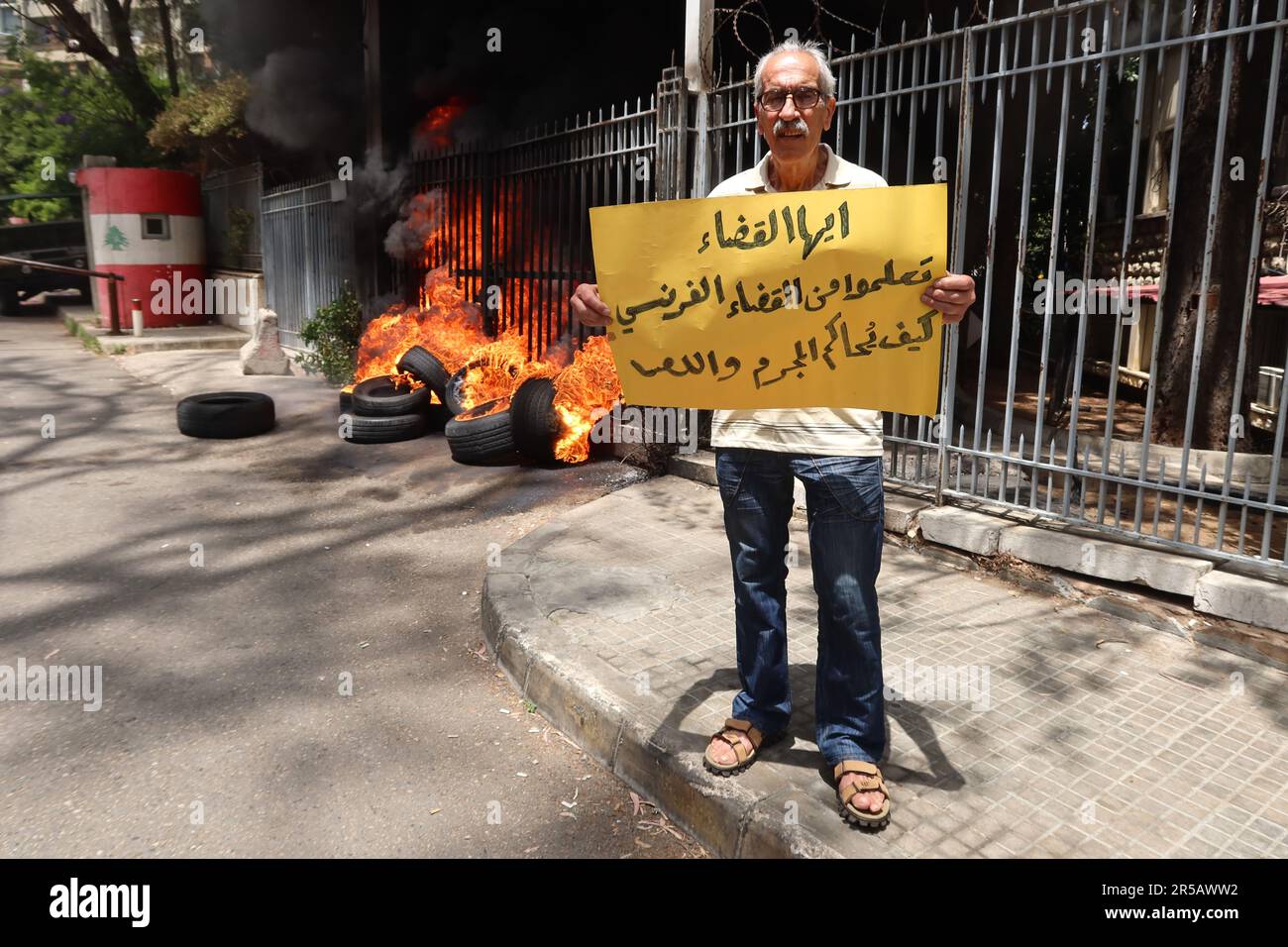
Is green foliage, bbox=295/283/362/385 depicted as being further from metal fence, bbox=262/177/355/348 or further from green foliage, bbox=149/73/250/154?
green foliage, bbox=149/73/250/154

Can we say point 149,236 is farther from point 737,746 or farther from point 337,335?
point 737,746

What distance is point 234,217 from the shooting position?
63.3 ft

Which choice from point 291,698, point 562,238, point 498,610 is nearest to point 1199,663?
point 498,610

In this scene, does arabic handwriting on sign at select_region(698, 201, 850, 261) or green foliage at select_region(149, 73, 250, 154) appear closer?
arabic handwriting on sign at select_region(698, 201, 850, 261)

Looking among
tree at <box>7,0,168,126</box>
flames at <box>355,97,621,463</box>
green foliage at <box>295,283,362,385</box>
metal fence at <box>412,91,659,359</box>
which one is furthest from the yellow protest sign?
tree at <box>7,0,168,126</box>

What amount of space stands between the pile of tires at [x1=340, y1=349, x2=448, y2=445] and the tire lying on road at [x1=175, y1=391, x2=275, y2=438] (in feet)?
3.11

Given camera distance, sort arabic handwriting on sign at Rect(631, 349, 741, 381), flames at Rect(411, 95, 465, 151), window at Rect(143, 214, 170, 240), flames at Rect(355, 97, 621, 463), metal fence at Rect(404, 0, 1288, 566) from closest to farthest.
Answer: arabic handwriting on sign at Rect(631, 349, 741, 381)
metal fence at Rect(404, 0, 1288, 566)
flames at Rect(355, 97, 621, 463)
flames at Rect(411, 95, 465, 151)
window at Rect(143, 214, 170, 240)

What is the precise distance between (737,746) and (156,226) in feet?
70.3

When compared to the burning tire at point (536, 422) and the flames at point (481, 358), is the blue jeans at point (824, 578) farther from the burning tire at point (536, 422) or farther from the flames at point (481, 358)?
the burning tire at point (536, 422)

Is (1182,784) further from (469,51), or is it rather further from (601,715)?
(469,51)

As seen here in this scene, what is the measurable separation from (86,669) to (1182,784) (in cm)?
465

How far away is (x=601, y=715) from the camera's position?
12.0ft

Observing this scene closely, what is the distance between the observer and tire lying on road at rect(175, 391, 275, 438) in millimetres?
9516

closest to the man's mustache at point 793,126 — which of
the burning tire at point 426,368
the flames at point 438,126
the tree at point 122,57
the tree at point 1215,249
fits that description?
the tree at point 1215,249
